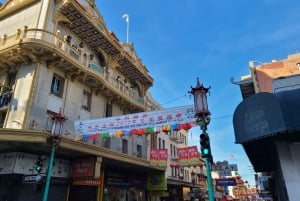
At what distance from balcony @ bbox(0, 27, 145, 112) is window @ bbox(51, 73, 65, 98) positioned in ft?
1.94

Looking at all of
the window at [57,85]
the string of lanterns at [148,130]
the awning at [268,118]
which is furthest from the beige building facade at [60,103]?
the awning at [268,118]

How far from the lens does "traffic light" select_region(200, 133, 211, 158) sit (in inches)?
318

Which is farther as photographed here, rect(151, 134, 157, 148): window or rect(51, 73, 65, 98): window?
rect(151, 134, 157, 148): window

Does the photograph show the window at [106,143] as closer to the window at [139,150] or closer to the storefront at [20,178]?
the window at [139,150]

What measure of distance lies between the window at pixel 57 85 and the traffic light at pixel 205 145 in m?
11.5

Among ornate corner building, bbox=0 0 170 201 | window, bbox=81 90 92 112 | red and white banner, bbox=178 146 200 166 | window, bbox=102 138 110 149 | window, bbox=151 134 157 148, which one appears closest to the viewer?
ornate corner building, bbox=0 0 170 201

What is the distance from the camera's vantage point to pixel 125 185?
66.9 ft

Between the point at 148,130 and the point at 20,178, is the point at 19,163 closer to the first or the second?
the point at 20,178

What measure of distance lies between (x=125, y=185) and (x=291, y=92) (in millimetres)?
15887

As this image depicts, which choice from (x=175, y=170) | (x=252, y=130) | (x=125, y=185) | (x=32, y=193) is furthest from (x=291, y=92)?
(x=175, y=170)

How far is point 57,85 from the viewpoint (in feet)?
54.7

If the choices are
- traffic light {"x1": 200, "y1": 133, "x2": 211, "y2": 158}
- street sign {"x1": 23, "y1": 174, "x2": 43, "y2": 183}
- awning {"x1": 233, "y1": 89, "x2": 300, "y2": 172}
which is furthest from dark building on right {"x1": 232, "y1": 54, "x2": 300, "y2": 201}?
street sign {"x1": 23, "y1": 174, "x2": 43, "y2": 183}

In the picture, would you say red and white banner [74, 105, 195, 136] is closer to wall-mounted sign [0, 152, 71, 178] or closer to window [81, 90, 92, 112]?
wall-mounted sign [0, 152, 71, 178]

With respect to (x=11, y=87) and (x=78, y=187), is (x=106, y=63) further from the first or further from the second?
(x=78, y=187)
